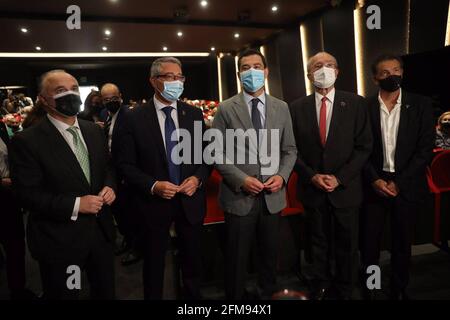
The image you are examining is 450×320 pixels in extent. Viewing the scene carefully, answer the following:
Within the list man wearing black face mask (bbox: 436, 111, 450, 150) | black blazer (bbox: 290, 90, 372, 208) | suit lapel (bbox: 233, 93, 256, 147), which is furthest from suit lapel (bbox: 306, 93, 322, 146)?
man wearing black face mask (bbox: 436, 111, 450, 150)

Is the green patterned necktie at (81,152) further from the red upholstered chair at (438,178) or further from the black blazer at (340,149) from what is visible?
the red upholstered chair at (438,178)

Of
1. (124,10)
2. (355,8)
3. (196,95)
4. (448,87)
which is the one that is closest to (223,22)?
(124,10)

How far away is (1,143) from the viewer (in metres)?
2.15

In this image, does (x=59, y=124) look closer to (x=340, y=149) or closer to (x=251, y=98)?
(x=251, y=98)

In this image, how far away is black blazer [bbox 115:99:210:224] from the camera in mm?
1810

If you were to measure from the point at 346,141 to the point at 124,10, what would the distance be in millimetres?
6576

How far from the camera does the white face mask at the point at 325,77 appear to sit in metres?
2.02

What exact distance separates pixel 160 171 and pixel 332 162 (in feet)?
3.67

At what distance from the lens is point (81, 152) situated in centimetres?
165

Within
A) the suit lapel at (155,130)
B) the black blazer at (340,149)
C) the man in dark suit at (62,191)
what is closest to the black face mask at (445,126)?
the black blazer at (340,149)

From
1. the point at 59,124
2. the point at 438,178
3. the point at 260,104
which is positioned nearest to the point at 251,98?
the point at 260,104

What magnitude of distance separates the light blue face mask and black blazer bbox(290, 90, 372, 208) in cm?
85

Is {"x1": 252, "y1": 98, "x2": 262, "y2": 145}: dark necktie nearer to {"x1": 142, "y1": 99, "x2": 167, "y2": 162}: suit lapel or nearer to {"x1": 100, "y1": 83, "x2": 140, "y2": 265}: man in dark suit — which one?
{"x1": 142, "y1": 99, "x2": 167, "y2": 162}: suit lapel

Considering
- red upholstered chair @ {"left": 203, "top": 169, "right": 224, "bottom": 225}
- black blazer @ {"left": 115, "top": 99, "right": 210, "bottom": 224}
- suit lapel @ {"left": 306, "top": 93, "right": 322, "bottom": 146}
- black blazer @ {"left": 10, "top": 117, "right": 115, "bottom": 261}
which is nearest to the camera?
black blazer @ {"left": 10, "top": 117, "right": 115, "bottom": 261}
